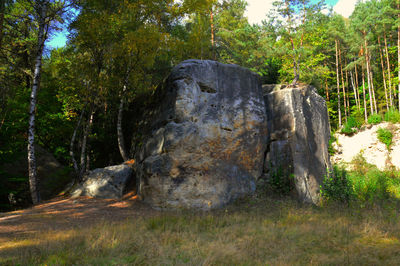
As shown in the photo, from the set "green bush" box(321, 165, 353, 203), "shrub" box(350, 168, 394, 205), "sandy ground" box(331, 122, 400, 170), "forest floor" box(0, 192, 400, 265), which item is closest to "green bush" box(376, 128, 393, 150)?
"sandy ground" box(331, 122, 400, 170)

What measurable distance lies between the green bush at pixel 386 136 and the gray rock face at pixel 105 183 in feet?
68.9

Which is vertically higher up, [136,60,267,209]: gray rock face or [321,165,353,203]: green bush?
[136,60,267,209]: gray rock face

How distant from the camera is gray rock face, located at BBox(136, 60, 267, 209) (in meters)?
8.98

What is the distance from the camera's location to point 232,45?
65.7ft

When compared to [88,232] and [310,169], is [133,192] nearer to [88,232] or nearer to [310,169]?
[88,232]

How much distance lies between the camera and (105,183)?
1025 centimetres

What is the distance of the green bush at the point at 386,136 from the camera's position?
1991 cm

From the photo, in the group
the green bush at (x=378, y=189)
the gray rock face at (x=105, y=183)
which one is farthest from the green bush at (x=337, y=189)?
the gray rock face at (x=105, y=183)

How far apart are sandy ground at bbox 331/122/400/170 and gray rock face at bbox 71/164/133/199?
2003cm

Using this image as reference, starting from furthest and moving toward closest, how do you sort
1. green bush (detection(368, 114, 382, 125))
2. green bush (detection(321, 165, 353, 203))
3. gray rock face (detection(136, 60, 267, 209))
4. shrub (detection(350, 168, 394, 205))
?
1. green bush (detection(368, 114, 382, 125))
2. shrub (detection(350, 168, 394, 205))
3. green bush (detection(321, 165, 353, 203))
4. gray rock face (detection(136, 60, 267, 209))

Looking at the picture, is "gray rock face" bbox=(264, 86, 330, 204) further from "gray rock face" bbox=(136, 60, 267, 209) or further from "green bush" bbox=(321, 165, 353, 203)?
"gray rock face" bbox=(136, 60, 267, 209)

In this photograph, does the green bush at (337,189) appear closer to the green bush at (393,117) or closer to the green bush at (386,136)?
the green bush at (386,136)

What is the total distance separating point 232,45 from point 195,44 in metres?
5.10

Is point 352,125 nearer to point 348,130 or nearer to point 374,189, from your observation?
point 348,130
